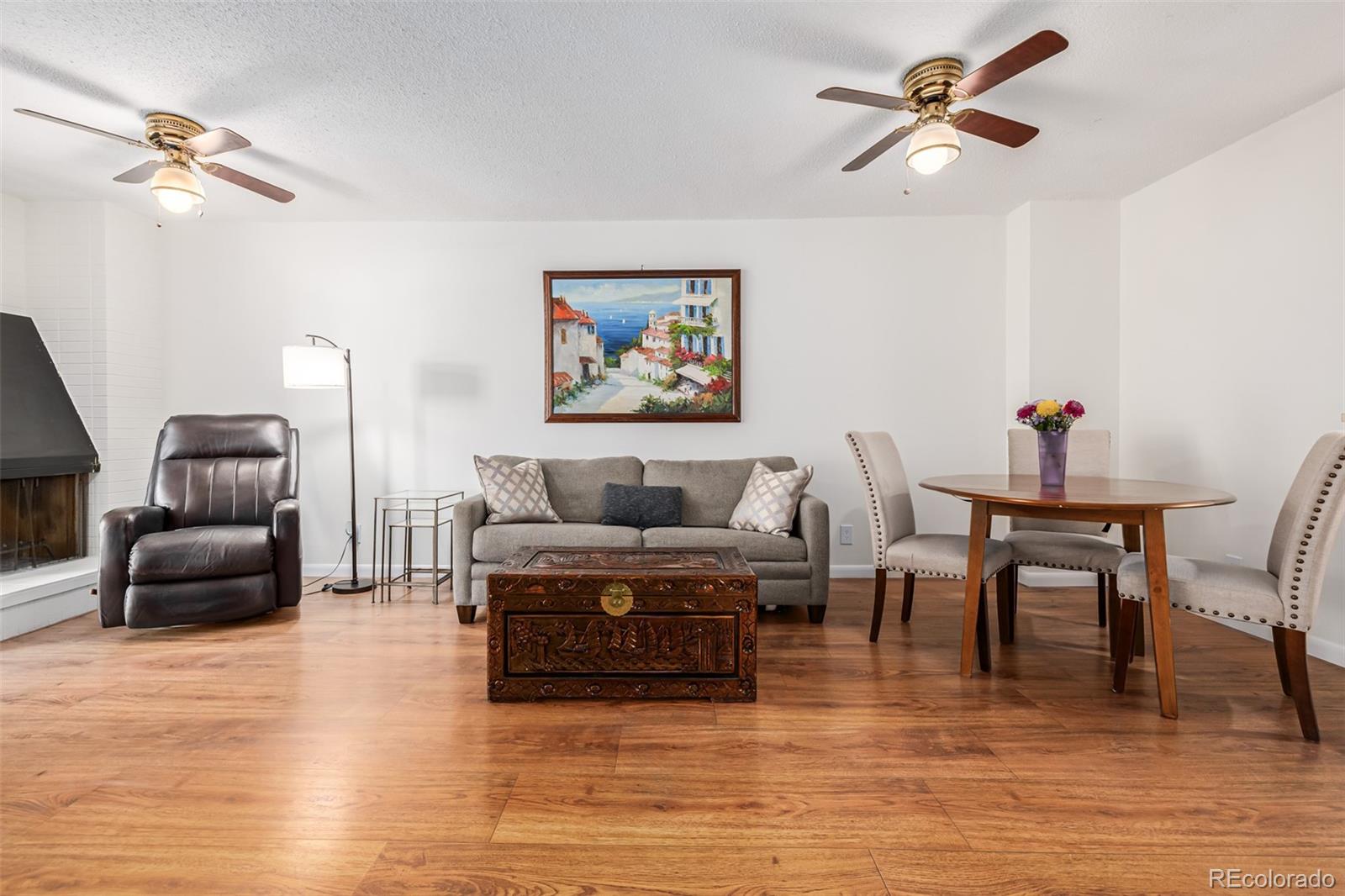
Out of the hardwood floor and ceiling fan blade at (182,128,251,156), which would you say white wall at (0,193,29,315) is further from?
the hardwood floor

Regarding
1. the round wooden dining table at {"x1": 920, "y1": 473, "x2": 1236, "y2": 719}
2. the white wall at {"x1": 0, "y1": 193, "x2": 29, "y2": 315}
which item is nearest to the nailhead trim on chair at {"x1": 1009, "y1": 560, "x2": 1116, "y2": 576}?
the round wooden dining table at {"x1": 920, "y1": 473, "x2": 1236, "y2": 719}

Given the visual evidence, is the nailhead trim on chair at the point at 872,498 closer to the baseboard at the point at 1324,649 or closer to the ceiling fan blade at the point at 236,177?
the baseboard at the point at 1324,649

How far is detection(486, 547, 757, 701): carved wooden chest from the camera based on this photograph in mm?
2348

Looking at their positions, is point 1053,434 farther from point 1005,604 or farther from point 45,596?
point 45,596

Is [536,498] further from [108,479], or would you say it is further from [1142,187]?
[1142,187]

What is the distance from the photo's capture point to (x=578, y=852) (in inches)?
58.7

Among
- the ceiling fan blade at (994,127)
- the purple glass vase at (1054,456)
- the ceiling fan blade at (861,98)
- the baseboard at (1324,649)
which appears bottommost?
the baseboard at (1324,649)

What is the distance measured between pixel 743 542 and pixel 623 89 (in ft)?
7.33

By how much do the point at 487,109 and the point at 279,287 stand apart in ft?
8.08

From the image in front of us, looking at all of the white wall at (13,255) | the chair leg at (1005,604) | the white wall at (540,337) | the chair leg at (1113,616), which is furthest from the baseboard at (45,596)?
the chair leg at (1113,616)

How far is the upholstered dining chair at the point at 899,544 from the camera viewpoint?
2.69 m

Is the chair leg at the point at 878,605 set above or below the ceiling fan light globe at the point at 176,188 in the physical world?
below

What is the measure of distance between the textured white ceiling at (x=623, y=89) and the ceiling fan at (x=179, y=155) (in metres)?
0.08

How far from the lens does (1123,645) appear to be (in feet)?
7.67
